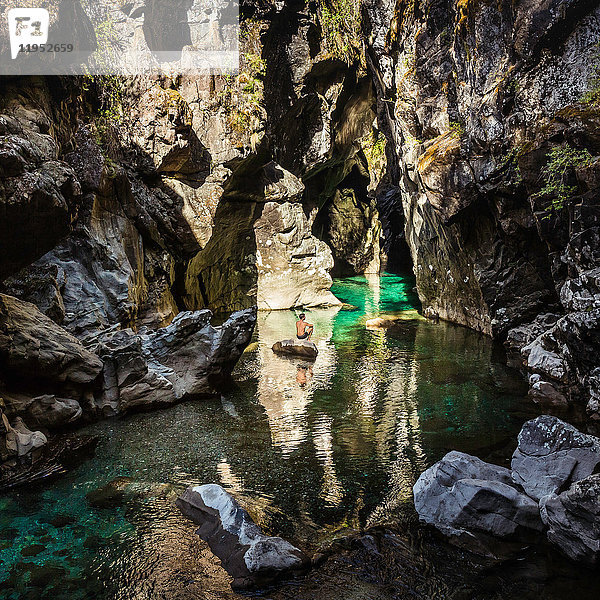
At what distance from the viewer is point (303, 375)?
39.3 feet

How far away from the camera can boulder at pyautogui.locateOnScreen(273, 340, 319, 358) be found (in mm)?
13555

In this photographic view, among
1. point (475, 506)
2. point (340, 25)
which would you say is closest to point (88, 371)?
point (475, 506)

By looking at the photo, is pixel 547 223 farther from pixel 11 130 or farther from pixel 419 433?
pixel 11 130

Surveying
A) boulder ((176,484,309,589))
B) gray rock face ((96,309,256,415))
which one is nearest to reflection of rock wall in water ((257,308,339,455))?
gray rock face ((96,309,256,415))

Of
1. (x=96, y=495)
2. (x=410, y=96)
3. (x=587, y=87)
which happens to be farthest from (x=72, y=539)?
(x=410, y=96)

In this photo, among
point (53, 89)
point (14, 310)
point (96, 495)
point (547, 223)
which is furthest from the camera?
point (53, 89)

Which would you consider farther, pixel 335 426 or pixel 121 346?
pixel 121 346

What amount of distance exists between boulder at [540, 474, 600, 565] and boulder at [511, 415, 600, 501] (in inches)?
20.0

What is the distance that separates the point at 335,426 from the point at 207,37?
13.5 meters

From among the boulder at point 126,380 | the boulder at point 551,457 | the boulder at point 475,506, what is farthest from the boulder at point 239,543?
the boulder at point 126,380

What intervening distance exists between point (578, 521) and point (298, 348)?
9031mm

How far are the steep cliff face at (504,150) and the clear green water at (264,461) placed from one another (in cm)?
213

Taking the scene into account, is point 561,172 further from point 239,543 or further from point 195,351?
point 239,543

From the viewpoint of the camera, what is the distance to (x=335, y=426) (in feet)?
29.0
